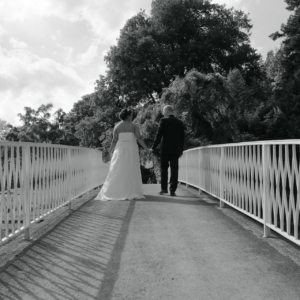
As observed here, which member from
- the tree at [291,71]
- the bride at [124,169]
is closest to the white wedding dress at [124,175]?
the bride at [124,169]

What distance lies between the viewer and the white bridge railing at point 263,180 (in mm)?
4128

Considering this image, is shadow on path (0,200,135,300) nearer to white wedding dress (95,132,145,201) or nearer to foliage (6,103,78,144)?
white wedding dress (95,132,145,201)

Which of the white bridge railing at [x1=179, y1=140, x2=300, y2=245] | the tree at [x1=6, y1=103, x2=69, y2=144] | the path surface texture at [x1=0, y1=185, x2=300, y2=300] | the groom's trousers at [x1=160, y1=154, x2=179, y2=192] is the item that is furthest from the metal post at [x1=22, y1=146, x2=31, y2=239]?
the tree at [x1=6, y1=103, x2=69, y2=144]

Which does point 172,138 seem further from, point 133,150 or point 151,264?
point 151,264

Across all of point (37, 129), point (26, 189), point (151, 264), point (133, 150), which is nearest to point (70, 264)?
point (151, 264)

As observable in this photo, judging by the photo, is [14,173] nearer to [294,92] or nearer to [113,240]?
[113,240]

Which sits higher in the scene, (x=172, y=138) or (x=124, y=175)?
(x=172, y=138)

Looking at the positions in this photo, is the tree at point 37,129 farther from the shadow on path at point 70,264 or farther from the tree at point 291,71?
the shadow on path at point 70,264

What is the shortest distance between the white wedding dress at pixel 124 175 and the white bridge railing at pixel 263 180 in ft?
6.13

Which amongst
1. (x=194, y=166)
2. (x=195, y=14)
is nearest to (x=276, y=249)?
(x=194, y=166)

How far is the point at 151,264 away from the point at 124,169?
218 inches

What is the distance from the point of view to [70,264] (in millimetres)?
3857

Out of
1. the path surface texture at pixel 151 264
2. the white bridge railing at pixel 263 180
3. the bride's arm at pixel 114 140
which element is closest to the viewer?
the path surface texture at pixel 151 264

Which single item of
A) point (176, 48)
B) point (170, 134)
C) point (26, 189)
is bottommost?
point (26, 189)
